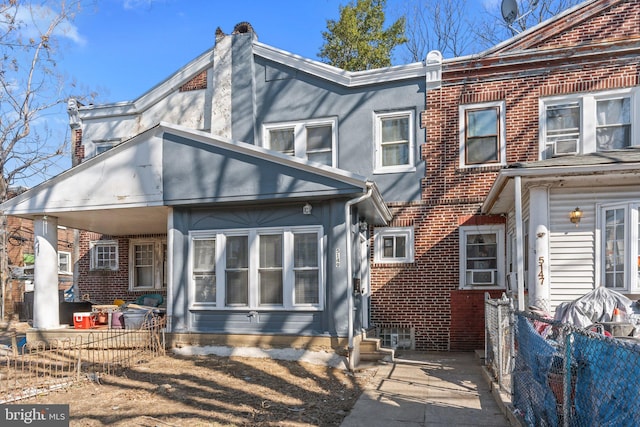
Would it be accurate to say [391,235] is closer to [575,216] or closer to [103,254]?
[575,216]

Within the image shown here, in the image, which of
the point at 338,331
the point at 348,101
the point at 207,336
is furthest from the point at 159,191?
the point at 348,101

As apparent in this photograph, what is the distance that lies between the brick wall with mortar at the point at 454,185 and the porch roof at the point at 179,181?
1.78 m

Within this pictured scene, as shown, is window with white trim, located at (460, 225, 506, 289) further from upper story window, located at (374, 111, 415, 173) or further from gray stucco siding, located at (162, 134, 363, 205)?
gray stucco siding, located at (162, 134, 363, 205)

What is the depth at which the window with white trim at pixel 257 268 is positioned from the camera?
917 centimetres

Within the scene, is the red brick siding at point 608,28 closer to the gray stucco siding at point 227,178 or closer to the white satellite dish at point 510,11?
the white satellite dish at point 510,11

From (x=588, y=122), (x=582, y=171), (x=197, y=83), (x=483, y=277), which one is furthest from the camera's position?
(x=197, y=83)

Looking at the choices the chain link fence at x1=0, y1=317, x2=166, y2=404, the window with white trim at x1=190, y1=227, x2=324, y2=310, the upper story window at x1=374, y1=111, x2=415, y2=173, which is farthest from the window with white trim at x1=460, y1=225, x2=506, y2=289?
the chain link fence at x1=0, y1=317, x2=166, y2=404

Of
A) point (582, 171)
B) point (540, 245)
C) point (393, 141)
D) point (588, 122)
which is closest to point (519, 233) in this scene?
point (540, 245)

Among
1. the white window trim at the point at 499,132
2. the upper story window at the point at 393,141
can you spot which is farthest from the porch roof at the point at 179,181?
the white window trim at the point at 499,132

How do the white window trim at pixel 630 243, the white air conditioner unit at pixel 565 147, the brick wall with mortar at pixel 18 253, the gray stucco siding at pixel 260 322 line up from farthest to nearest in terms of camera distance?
1. the brick wall with mortar at pixel 18 253
2. the white air conditioner unit at pixel 565 147
3. the gray stucco siding at pixel 260 322
4. the white window trim at pixel 630 243

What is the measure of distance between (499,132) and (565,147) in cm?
153

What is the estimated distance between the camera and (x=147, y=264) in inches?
586

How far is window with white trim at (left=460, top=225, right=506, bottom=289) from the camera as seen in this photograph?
11.3 meters

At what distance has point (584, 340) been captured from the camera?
136 inches
